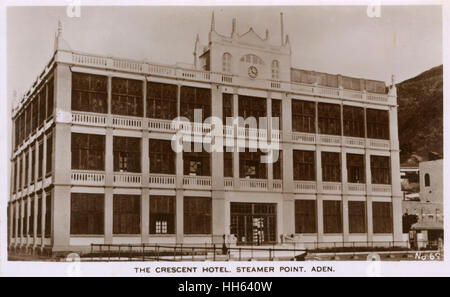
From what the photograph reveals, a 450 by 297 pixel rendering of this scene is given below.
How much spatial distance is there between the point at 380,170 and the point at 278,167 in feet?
13.5

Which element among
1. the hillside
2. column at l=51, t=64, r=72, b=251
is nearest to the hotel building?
column at l=51, t=64, r=72, b=251

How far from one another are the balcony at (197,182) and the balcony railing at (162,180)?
1.43ft

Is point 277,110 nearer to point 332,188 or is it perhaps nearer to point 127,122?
point 332,188

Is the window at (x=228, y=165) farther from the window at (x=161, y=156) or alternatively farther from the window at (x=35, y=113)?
the window at (x=35, y=113)

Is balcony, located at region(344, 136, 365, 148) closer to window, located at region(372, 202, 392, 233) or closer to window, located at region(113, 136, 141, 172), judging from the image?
window, located at region(372, 202, 392, 233)

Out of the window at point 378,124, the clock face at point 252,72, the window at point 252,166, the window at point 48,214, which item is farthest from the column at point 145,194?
the window at point 378,124

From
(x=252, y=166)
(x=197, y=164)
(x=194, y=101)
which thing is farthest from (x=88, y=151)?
(x=252, y=166)

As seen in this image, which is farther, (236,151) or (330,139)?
(330,139)

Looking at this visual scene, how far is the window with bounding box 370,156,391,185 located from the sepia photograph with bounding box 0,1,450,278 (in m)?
0.07

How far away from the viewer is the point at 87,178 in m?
20.2

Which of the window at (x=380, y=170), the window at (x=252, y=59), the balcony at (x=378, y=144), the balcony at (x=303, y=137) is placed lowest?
the window at (x=380, y=170)

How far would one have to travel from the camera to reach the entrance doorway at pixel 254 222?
21.9 m

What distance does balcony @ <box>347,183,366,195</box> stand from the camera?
2305cm
